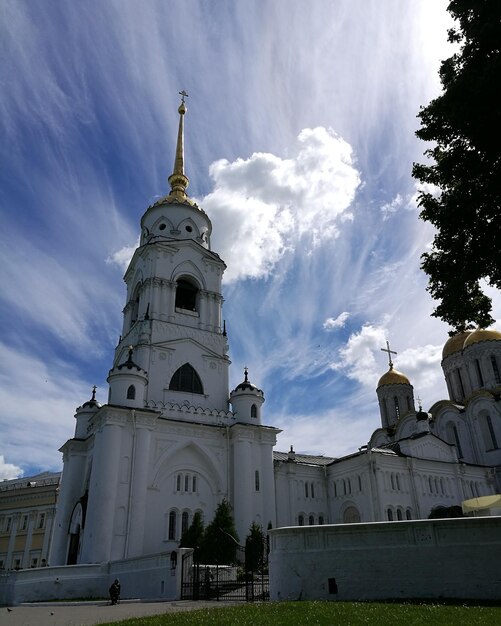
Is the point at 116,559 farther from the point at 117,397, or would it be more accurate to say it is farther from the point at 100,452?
the point at 117,397

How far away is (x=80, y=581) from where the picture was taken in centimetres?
2216

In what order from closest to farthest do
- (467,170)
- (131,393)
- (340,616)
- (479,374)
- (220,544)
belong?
(340,616), (467,170), (220,544), (131,393), (479,374)

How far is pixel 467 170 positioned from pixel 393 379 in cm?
3811

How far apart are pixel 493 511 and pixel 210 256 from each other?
2394 cm

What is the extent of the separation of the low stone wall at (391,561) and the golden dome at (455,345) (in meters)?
34.1

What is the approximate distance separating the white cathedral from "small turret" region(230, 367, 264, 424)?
7cm

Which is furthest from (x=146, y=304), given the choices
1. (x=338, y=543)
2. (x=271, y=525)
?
(x=338, y=543)

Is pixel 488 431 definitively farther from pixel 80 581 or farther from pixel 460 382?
pixel 80 581

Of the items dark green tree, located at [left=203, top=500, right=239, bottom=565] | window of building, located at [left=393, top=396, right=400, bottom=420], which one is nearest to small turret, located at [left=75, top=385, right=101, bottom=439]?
dark green tree, located at [left=203, top=500, right=239, bottom=565]

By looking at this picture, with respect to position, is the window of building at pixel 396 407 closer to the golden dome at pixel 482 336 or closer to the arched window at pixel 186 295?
the golden dome at pixel 482 336

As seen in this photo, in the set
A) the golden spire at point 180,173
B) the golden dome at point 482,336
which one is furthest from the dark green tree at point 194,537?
the golden dome at point 482,336

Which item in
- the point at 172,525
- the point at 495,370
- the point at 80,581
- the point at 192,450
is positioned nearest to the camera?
the point at 80,581

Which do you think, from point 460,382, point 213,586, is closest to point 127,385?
point 213,586

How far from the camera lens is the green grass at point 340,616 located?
344 inches
